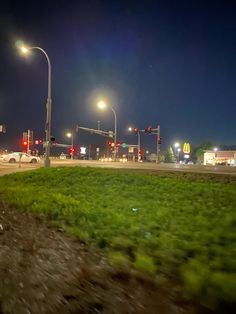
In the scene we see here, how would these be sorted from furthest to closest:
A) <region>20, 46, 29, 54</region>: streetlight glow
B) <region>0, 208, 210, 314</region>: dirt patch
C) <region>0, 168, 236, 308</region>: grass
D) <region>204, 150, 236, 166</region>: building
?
<region>204, 150, 236, 166</region>: building → <region>20, 46, 29, 54</region>: streetlight glow → <region>0, 168, 236, 308</region>: grass → <region>0, 208, 210, 314</region>: dirt patch

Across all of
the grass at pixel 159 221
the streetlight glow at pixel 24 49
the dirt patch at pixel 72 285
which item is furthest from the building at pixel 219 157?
the dirt patch at pixel 72 285

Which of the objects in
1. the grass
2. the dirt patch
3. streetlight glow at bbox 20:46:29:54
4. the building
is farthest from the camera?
the building

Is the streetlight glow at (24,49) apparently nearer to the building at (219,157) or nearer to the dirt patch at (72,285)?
the dirt patch at (72,285)

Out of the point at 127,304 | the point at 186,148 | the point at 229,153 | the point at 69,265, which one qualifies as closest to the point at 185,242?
the point at 69,265

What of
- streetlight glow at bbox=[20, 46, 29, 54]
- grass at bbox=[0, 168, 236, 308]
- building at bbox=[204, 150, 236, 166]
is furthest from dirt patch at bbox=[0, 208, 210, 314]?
building at bbox=[204, 150, 236, 166]

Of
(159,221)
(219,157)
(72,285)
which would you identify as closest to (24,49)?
(159,221)

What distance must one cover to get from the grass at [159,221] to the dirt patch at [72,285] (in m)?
0.27

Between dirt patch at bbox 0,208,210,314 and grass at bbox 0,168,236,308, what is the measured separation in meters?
0.27

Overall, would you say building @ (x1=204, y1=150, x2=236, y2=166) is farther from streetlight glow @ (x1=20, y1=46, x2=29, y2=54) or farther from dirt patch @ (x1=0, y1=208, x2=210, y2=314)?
dirt patch @ (x1=0, y1=208, x2=210, y2=314)

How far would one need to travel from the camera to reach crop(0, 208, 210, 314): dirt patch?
3384 mm

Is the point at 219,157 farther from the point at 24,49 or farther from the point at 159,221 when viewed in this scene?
the point at 159,221

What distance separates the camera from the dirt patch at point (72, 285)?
3384mm

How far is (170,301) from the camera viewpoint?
11.3ft

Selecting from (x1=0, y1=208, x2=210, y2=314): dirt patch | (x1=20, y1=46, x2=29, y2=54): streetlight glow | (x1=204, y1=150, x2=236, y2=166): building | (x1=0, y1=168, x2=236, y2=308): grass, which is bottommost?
(x1=0, y1=208, x2=210, y2=314): dirt patch
